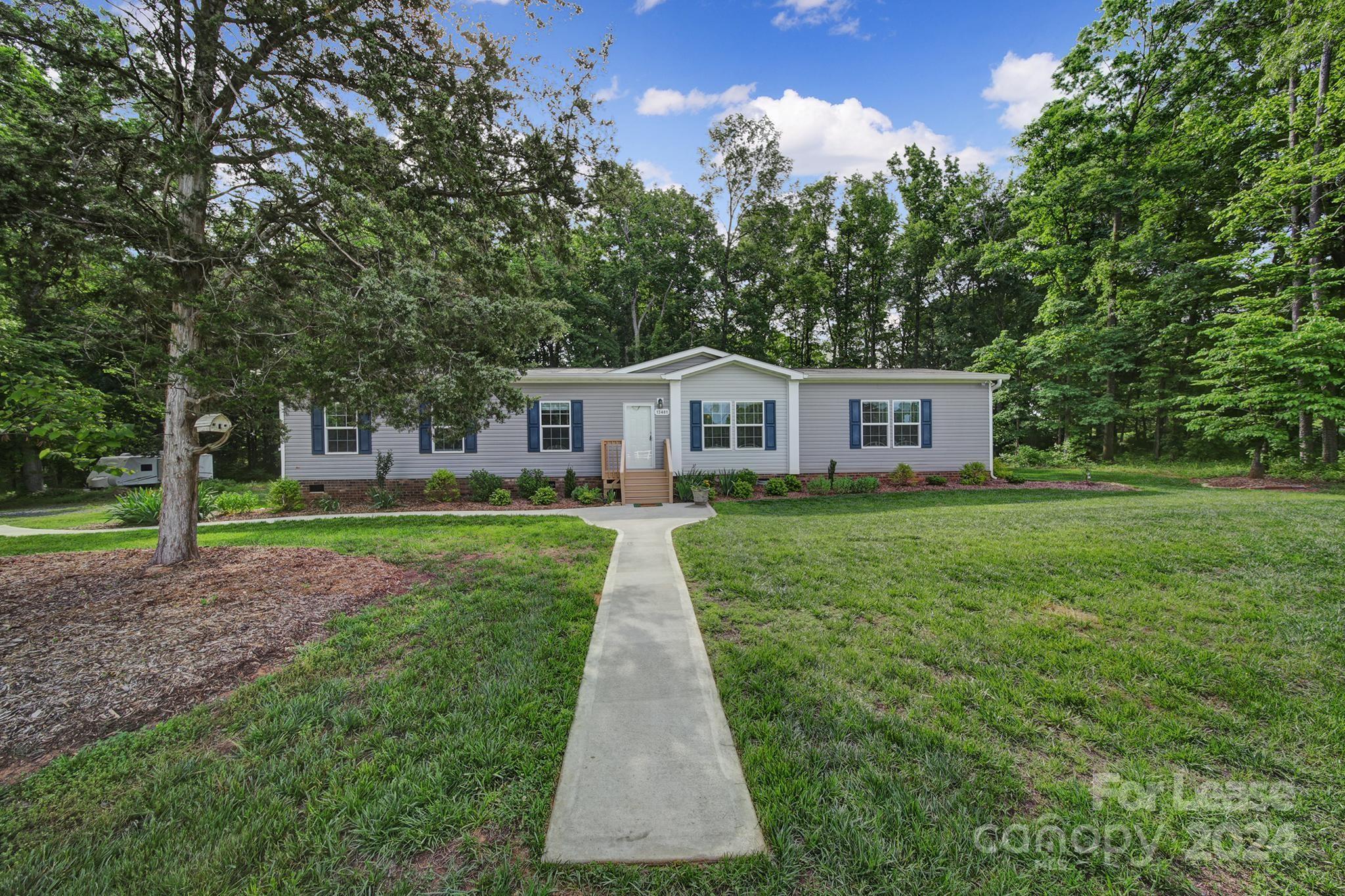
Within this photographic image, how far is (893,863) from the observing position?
1.87 metres

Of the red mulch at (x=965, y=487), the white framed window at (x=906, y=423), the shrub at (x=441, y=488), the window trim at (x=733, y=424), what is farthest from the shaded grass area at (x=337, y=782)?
the white framed window at (x=906, y=423)

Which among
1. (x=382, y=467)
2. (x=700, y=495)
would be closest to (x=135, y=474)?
(x=382, y=467)

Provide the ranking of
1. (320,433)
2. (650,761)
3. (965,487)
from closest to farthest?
(650,761) < (320,433) < (965,487)

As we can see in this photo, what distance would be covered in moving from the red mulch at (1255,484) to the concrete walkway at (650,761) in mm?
16090

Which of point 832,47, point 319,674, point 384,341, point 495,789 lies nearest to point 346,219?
point 384,341

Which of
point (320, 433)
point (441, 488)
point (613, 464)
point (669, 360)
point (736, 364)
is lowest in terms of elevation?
point (441, 488)

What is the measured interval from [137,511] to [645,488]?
10.2 meters

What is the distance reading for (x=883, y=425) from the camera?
1421 cm

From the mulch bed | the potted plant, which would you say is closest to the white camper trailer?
the mulch bed

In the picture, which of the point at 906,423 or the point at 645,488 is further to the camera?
the point at 906,423

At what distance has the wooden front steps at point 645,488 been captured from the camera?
11.8 meters

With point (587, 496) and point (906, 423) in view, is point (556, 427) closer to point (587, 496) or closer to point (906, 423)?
point (587, 496)

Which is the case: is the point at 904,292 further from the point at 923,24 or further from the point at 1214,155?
the point at 923,24

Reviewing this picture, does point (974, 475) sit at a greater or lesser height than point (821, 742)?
greater
